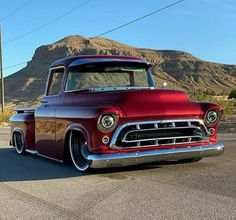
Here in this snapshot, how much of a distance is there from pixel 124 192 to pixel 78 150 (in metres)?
1.84

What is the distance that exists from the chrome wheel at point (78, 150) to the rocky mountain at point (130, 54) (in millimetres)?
109086

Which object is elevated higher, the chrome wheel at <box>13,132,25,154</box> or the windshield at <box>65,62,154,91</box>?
the windshield at <box>65,62,154,91</box>

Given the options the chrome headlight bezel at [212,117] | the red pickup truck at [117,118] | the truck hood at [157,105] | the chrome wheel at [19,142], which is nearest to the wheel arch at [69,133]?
the red pickup truck at [117,118]

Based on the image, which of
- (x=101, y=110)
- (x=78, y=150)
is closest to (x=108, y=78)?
(x=78, y=150)

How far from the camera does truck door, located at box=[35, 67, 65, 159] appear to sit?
328 inches

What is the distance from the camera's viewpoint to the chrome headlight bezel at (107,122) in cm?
672

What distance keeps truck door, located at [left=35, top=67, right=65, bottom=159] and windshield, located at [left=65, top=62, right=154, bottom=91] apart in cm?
34

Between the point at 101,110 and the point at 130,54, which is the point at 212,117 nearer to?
the point at 101,110

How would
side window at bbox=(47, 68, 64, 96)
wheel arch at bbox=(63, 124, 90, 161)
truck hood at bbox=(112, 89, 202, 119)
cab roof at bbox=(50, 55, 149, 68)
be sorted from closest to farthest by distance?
truck hood at bbox=(112, 89, 202, 119), wheel arch at bbox=(63, 124, 90, 161), cab roof at bbox=(50, 55, 149, 68), side window at bbox=(47, 68, 64, 96)

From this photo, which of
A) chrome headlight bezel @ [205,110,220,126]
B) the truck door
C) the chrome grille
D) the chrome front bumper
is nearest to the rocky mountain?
the truck door

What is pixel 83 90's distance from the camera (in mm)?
7840

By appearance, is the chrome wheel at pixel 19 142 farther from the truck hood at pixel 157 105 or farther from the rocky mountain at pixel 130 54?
the rocky mountain at pixel 130 54

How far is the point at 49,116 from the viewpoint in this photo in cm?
845

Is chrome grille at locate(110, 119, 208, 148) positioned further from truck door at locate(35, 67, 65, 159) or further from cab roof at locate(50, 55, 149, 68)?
cab roof at locate(50, 55, 149, 68)
